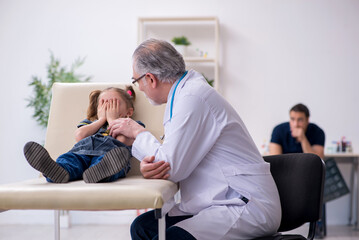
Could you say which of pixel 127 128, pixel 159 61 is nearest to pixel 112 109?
pixel 127 128

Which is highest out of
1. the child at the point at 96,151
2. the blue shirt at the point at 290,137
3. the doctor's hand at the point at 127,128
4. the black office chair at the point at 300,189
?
the doctor's hand at the point at 127,128

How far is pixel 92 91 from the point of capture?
190cm

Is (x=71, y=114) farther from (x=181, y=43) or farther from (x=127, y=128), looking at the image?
(x=181, y=43)

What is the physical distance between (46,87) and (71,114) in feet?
7.24

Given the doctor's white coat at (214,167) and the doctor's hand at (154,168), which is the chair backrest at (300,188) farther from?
the doctor's hand at (154,168)

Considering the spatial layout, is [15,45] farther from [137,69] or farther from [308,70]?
[137,69]

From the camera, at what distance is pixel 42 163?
123 centimetres

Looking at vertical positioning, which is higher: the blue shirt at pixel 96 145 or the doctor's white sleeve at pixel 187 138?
the doctor's white sleeve at pixel 187 138

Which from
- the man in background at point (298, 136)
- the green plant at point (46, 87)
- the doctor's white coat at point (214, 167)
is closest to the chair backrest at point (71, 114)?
the doctor's white coat at point (214, 167)

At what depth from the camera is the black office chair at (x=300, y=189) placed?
1350 millimetres

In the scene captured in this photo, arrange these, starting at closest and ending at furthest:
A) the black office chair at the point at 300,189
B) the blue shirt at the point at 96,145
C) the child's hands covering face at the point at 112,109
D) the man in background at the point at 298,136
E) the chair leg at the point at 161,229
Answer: the chair leg at the point at 161,229 → the black office chair at the point at 300,189 → the blue shirt at the point at 96,145 → the child's hands covering face at the point at 112,109 → the man in background at the point at 298,136

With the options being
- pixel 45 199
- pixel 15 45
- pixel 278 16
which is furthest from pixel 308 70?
pixel 45 199

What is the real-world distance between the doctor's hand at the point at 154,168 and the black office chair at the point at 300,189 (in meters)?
0.38

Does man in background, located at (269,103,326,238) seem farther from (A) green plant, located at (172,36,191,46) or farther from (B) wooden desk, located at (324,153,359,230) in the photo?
(A) green plant, located at (172,36,191,46)
